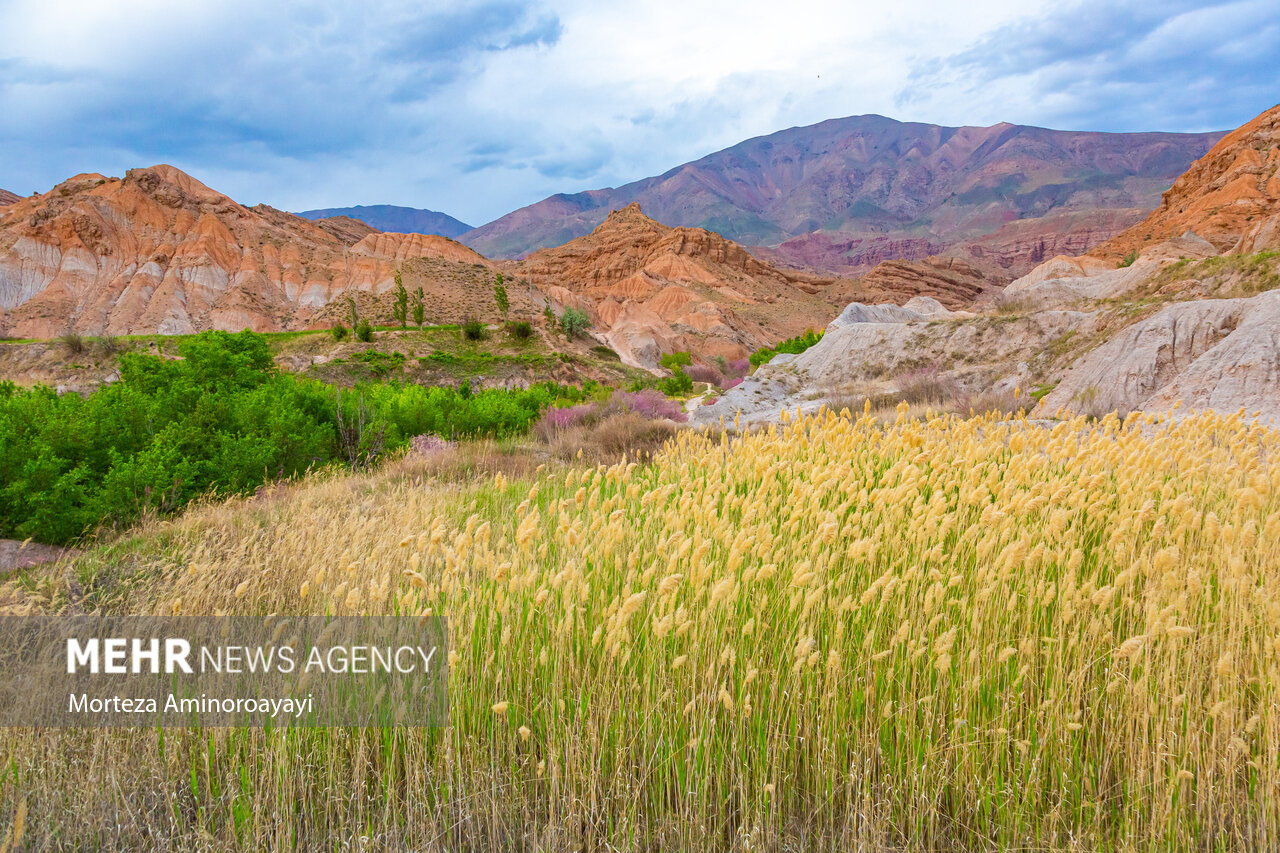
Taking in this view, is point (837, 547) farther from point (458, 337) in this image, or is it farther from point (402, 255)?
point (402, 255)

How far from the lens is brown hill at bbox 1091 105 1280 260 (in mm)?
46531

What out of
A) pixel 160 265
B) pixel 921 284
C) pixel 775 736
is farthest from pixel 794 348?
pixel 921 284

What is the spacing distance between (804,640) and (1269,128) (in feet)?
271

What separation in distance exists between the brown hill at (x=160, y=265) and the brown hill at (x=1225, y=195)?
63078 millimetres

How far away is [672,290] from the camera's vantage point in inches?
2881

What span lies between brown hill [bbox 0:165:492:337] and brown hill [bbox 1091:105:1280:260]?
207 ft

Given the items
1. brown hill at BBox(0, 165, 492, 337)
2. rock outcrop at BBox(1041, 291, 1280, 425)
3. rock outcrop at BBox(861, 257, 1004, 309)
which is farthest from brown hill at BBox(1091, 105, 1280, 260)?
brown hill at BBox(0, 165, 492, 337)

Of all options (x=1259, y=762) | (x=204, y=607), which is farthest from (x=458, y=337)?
(x=1259, y=762)

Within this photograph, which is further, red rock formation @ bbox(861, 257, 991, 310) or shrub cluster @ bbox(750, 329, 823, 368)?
red rock formation @ bbox(861, 257, 991, 310)

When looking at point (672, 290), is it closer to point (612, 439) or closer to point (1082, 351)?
point (1082, 351)

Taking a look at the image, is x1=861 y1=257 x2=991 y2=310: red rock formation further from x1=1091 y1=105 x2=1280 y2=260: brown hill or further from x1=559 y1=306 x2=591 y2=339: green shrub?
x1=559 y1=306 x2=591 y2=339: green shrub

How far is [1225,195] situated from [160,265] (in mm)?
93585

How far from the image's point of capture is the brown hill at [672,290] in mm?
63594

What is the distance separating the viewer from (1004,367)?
15.3 metres
